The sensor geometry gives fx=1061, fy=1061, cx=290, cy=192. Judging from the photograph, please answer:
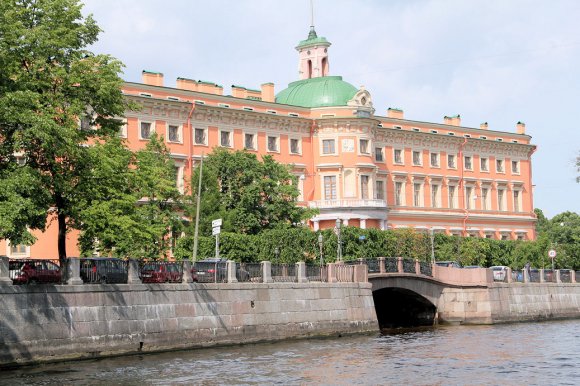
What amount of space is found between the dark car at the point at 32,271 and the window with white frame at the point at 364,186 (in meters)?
51.2

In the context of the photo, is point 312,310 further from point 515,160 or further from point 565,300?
point 515,160

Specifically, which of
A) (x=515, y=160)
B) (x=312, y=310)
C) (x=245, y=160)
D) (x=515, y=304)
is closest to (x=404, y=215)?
(x=515, y=160)

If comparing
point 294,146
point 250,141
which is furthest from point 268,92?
point 250,141

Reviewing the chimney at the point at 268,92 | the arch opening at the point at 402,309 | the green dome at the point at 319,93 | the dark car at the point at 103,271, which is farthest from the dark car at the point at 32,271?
the green dome at the point at 319,93

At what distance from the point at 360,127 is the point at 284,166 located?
15660 mm

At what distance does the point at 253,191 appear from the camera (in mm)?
66875

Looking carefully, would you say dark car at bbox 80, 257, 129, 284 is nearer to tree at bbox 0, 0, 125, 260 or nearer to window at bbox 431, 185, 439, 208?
tree at bbox 0, 0, 125, 260

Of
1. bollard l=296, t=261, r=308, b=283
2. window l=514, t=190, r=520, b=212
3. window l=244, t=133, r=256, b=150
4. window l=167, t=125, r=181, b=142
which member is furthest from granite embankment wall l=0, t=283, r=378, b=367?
window l=514, t=190, r=520, b=212

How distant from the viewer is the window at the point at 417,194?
301 feet

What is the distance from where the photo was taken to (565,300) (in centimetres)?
6234

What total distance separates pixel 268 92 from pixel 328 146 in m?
6.43

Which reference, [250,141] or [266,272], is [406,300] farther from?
[250,141]

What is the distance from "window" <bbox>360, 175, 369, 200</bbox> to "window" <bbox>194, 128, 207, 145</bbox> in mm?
14448

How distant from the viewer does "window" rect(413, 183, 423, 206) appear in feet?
301
